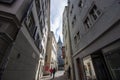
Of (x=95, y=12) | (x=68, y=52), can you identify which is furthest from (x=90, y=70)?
(x=68, y=52)

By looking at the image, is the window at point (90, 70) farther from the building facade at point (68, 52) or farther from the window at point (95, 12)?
the building facade at point (68, 52)

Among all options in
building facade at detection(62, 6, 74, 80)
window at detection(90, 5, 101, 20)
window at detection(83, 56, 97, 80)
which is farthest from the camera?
building facade at detection(62, 6, 74, 80)

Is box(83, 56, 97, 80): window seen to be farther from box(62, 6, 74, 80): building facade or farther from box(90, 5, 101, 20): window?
box(62, 6, 74, 80): building facade

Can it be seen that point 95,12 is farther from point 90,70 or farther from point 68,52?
point 68,52

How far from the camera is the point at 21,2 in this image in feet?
13.6

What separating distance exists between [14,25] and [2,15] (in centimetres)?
67

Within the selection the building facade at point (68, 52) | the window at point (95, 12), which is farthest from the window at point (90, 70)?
the building facade at point (68, 52)

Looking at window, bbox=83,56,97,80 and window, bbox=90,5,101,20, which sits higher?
window, bbox=90,5,101,20

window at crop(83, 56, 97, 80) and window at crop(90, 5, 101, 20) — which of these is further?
window at crop(83, 56, 97, 80)

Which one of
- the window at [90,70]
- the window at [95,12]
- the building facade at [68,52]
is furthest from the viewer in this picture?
the building facade at [68,52]

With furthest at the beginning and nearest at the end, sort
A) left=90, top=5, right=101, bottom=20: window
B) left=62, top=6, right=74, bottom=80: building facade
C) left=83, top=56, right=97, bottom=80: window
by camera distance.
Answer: left=62, top=6, right=74, bottom=80: building facade
left=83, top=56, right=97, bottom=80: window
left=90, top=5, right=101, bottom=20: window

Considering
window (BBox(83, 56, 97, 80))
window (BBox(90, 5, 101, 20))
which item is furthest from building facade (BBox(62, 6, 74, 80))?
window (BBox(90, 5, 101, 20))

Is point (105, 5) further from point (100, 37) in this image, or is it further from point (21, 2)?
point (21, 2)

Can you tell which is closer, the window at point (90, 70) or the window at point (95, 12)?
the window at point (95, 12)
